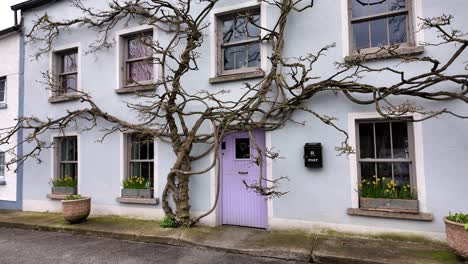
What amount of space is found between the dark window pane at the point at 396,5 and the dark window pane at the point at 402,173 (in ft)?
9.29

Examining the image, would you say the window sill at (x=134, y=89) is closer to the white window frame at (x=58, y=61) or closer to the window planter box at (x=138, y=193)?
the white window frame at (x=58, y=61)

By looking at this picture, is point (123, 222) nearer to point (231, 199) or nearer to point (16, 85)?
point (231, 199)

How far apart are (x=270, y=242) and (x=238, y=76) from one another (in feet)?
10.8

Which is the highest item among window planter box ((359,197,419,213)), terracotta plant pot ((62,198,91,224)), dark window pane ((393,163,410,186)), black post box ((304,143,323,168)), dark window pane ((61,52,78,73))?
dark window pane ((61,52,78,73))

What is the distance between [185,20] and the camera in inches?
253

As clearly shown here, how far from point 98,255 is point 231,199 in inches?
106

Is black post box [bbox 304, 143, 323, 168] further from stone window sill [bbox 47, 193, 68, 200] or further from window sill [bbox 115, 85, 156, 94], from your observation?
stone window sill [bbox 47, 193, 68, 200]

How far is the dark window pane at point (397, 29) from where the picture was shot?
5.50m

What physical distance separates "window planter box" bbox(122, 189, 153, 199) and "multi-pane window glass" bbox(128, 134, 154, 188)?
0.21 meters

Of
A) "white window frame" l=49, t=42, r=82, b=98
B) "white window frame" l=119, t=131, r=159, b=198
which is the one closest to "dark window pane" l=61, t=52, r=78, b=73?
"white window frame" l=49, t=42, r=82, b=98

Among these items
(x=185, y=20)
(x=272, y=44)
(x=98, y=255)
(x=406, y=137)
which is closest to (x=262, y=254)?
(x=98, y=255)

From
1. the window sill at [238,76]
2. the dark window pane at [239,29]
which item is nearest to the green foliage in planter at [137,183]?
the window sill at [238,76]

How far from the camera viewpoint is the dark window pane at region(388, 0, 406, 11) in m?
5.54

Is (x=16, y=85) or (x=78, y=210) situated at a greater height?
(x=16, y=85)
